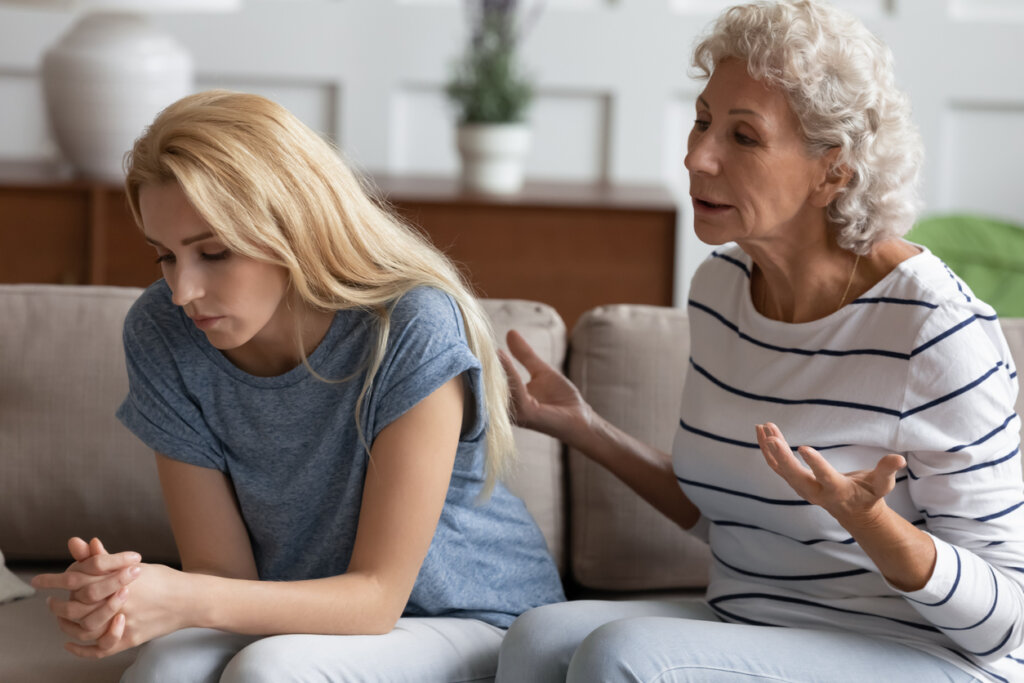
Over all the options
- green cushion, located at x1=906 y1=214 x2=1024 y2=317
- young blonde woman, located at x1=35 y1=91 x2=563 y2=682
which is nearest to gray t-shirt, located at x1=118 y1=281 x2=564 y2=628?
young blonde woman, located at x1=35 y1=91 x2=563 y2=682

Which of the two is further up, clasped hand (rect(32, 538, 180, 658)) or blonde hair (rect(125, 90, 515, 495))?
blonde hair (rect(125, 90, 515, 495))

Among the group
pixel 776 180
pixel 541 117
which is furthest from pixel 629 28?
pixel 776 180

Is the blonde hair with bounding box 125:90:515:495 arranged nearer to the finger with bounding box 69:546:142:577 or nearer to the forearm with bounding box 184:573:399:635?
the forearm with bounding box 184:573:399:635

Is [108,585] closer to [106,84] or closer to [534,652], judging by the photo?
[534,652]

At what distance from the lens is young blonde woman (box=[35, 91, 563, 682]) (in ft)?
3.94

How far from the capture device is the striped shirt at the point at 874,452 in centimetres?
121

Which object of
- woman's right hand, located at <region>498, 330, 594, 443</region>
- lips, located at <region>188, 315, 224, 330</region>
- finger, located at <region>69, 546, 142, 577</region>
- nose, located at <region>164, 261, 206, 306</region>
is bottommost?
finger, located at <region>69, 546, 142, 577</region>

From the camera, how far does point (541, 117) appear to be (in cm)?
301

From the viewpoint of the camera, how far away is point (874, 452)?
1.28 meters

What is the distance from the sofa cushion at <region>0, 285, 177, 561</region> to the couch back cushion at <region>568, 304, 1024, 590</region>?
0.59 meters

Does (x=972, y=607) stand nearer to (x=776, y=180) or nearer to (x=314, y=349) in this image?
(x=776, y=180)

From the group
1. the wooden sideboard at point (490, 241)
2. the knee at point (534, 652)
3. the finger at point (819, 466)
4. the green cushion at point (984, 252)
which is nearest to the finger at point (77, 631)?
the knee at point (534, 652)

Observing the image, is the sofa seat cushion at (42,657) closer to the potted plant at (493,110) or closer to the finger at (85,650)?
the finger at (85,650)

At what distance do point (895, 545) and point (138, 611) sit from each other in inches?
A: 29.0
